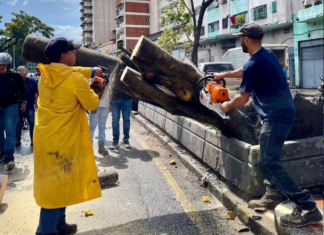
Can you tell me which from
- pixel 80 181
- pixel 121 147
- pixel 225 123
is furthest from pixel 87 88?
pixel 121 147

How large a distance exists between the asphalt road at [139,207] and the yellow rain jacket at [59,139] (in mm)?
790

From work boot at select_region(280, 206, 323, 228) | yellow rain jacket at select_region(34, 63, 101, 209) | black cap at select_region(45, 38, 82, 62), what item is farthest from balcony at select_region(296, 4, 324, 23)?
yellow rain jacket at select_region(34, 63, 101, 209)

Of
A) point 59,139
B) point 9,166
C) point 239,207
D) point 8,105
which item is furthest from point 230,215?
point 8,105

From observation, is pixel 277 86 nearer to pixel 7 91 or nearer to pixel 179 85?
pixel 179 85

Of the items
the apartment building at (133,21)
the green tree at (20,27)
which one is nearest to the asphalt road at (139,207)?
the green tree at (20,27)

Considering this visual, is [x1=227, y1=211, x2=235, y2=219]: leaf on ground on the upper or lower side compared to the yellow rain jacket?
lower

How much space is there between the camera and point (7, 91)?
6.12m

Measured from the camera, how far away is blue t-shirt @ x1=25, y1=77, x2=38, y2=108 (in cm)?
785

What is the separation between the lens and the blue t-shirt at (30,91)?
7.85 meters

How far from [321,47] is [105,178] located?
23.1m

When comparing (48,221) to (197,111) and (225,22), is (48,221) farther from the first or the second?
(225,22)

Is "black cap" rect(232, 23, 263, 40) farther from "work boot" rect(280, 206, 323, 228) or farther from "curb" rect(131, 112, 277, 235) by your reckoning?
"curb" rect(131, 112, 277, 235)

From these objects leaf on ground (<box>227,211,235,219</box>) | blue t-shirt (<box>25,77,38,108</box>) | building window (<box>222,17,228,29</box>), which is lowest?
leaf on ground (<box>227,211,235,219</box>)

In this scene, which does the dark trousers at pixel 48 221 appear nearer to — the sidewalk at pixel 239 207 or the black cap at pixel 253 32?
the sidewalk at pixel 239 207
